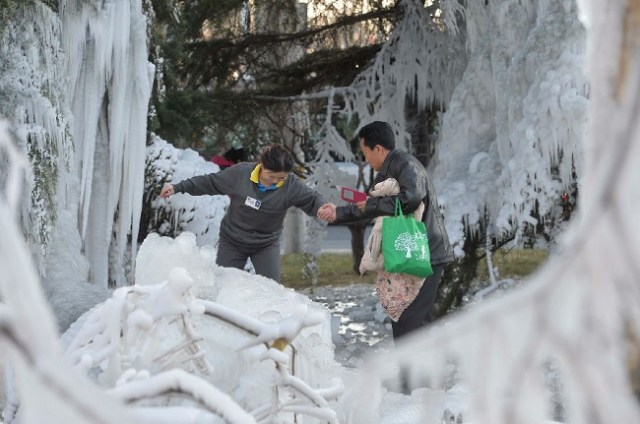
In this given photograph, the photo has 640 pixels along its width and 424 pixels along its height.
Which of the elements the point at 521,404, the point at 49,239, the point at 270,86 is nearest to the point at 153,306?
the point at 521,404

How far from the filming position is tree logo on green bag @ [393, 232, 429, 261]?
4746 millimetres

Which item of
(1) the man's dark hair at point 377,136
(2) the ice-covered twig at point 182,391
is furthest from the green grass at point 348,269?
(2) the ice-covered twig at point 182,391

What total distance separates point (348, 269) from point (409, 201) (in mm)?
9172

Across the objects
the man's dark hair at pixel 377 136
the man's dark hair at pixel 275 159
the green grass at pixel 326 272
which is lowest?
the green grass at pixel 326 272

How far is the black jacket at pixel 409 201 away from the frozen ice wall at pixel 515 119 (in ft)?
7.48

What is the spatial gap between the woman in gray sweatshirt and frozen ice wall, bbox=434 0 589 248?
251 cm

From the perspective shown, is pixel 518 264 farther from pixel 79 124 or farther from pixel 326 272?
pixel 79 124

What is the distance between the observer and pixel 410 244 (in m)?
4.75

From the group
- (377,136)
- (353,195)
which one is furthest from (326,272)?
(377,136)

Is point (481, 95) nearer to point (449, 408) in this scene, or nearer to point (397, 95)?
point (397, 95)

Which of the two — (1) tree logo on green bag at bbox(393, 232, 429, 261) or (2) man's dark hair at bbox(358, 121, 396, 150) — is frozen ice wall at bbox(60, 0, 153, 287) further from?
(1) tree logo on green bag at bbox(393, 232, 429, 261)

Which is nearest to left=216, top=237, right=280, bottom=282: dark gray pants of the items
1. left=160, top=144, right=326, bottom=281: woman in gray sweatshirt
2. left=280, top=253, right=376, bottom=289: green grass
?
left=160, top=144, right=326, bottom=281: woman in gray sweatshirt

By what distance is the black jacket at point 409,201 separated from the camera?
4805 mm

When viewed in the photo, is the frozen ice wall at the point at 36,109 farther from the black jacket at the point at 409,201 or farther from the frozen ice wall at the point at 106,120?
the black jacket at the point at 409,201
